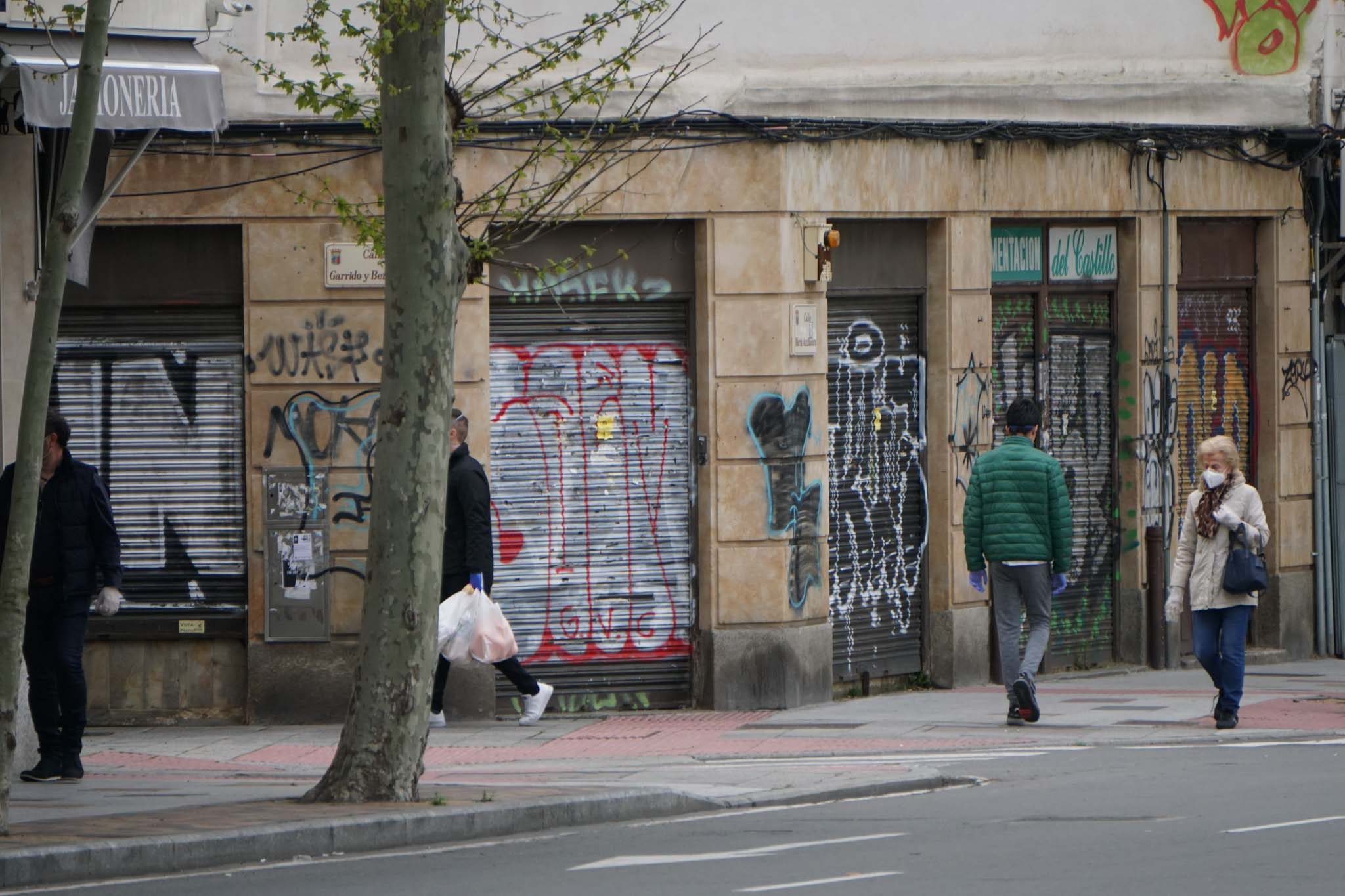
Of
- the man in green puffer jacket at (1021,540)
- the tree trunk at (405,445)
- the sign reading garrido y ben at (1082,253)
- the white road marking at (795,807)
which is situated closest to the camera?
the tree trunk at (405,445)

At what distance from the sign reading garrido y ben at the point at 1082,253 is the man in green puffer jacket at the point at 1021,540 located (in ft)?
10.5

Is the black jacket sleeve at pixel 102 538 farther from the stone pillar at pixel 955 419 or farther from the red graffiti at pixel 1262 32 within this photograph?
the red graffiti at pixel 1262 32

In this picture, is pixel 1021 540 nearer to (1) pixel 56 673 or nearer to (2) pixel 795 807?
(2) pixel 795 807

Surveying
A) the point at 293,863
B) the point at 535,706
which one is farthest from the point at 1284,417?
the point at 293,863

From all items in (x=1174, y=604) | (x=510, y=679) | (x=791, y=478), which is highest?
(x=791, y=478)

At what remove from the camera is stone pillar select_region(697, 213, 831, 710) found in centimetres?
1434

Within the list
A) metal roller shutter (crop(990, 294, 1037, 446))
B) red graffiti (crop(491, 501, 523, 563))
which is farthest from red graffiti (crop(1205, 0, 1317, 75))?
red graffiti (crop(491, 501, 523, 563))

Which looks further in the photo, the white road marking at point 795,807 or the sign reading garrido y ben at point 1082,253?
the sign reading garrido y ben at point 1082,253

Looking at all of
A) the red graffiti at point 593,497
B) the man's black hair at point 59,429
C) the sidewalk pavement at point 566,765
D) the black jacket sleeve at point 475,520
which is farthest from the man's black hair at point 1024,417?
the man's black hair at point 59,429

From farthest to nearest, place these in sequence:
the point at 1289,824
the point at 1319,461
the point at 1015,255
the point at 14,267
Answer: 1. the point at 1319,461
2. the point at 1015,255
3. the point at 14,267
4. the point at 1289,824

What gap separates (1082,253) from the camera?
1658 cm

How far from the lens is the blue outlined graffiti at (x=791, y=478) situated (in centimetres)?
1442

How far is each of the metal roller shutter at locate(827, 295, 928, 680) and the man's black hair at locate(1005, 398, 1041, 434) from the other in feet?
5.74

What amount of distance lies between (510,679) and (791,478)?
2300mm
